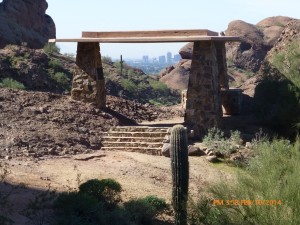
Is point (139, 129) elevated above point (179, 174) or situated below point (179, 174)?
below

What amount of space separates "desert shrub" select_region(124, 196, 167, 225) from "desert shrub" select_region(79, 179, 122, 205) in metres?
0.35

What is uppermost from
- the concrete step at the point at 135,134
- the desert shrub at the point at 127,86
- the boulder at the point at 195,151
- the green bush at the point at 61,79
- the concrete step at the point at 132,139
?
the green bush at the point at 61,79

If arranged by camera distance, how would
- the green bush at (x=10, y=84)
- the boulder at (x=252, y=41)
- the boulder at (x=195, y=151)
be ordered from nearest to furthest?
the boulder at (x=195, y=151) < the green bush at (x=10, y=84) < the boulder at (x=252, y=41)

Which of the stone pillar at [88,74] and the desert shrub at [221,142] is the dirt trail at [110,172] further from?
the stone pillar at [88,74]

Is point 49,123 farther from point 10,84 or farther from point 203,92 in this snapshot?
point 10,84

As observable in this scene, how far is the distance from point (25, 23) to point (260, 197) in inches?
1190

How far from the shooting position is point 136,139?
49.8ft

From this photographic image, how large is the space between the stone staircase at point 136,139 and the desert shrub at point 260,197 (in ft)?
20.7

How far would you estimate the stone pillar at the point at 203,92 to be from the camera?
53.0 feet

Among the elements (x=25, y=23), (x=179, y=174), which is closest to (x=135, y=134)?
(x=179, y=174)

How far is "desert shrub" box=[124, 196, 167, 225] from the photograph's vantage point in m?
9.23

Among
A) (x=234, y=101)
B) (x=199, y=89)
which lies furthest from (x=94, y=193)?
(x=234, y=101)

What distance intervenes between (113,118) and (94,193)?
25.4 ft
